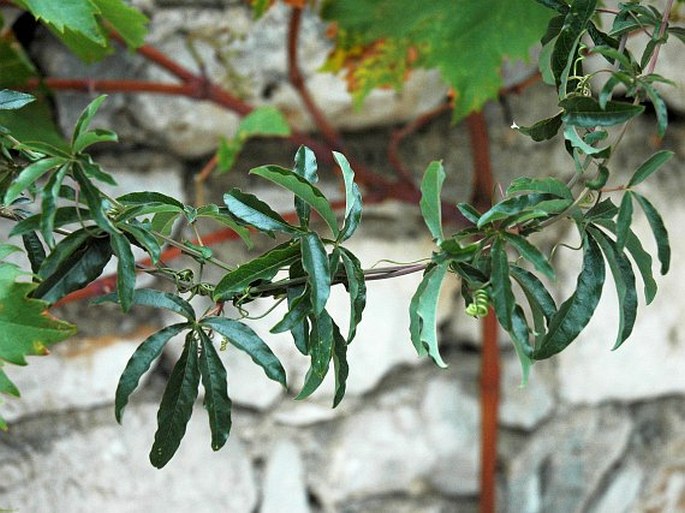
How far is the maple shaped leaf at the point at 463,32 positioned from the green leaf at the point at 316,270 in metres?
0.37

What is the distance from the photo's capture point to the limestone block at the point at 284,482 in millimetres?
893

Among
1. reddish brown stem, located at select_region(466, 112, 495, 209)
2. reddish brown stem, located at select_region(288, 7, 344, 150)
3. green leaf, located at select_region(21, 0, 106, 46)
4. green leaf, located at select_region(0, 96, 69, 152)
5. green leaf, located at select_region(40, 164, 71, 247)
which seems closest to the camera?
green leaf, located at select_region(40, 164, 71, 247)

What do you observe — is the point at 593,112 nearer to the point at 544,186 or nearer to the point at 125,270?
the point at 544,186

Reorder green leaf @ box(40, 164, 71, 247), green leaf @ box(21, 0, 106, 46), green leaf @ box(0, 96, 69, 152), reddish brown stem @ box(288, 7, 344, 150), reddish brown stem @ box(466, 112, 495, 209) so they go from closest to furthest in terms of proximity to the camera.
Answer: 1. green leaf @ box(40, 164, 71, 247)
2. green leaf @ box(21, 0, 106, 46)
3. green leaf @ box(0, 96, 69, 152)
4. reddish brown stem @ box(288, 7, 344, 150)
5. reddish brown stem @ box(466, 112, 495, 209)

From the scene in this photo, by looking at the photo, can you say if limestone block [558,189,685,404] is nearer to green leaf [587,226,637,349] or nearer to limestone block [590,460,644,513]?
limestone block [590,460,644,513]

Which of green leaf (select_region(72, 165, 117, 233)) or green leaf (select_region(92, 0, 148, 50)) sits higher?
green leaf (select_region(92, 0, 148, 50))

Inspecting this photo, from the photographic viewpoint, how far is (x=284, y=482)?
898mm

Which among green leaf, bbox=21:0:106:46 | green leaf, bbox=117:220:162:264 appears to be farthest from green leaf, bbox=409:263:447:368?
green leaf, bbox=21:0:106:46

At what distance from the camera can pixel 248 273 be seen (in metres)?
0.39

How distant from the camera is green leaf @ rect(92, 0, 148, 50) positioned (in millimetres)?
566

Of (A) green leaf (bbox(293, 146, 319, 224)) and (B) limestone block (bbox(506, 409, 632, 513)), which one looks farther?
(B) limestone block (bbox(506, 409, 632, 513))

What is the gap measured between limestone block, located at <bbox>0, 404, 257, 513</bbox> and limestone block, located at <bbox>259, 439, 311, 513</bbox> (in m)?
0.02

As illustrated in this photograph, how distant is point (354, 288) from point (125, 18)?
0.32 metres

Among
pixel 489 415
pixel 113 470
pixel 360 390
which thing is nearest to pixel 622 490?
pixel 489 415
